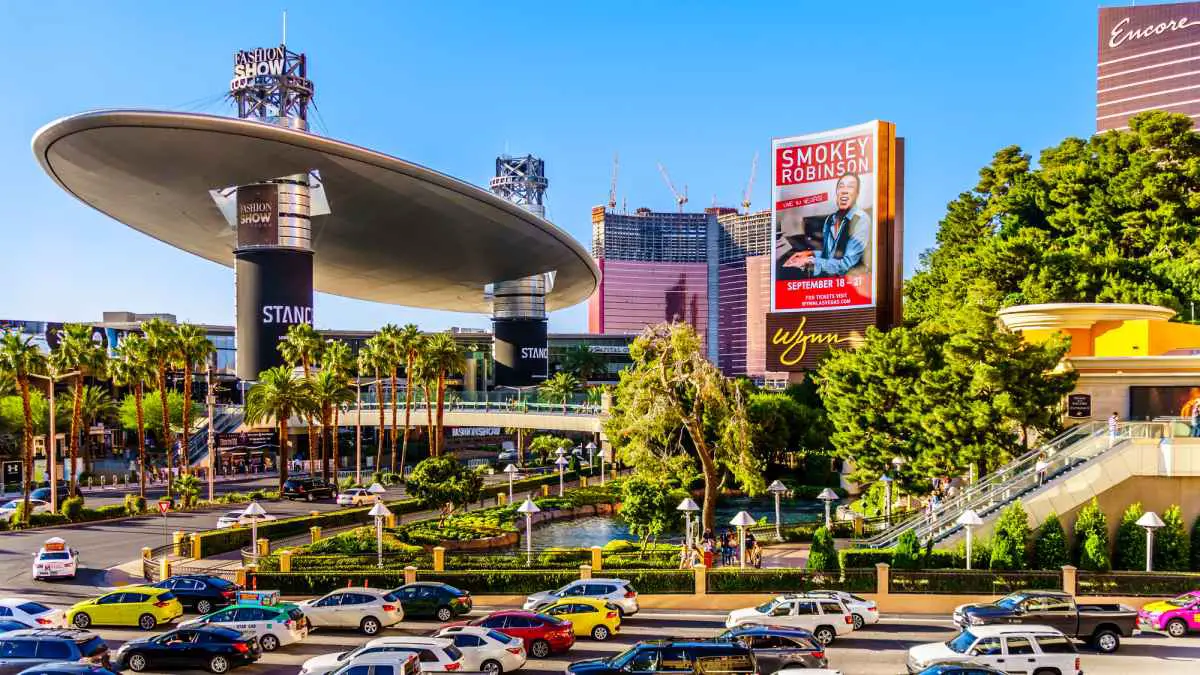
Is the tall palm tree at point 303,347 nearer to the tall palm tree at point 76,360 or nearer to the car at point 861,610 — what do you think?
the tall palm tree at point 76,360

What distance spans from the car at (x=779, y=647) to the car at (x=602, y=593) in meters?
6.02

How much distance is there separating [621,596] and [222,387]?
3575 inches

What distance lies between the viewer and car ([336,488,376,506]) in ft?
182

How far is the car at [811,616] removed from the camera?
24.8 m

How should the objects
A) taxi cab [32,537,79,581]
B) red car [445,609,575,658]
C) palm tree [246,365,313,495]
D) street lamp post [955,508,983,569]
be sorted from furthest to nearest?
1. palm tree [246,365,313,495]
2. taxi cab [32,537,79,581]
3. street lamp post [955,508,983,569]
4. red car [445,609,575,658]

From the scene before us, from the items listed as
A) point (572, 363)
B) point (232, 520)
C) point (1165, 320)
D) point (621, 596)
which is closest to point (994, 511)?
point (621, 596)

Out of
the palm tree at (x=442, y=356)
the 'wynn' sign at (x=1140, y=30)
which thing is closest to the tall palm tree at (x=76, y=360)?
the palm tree at (x=442, y=356)

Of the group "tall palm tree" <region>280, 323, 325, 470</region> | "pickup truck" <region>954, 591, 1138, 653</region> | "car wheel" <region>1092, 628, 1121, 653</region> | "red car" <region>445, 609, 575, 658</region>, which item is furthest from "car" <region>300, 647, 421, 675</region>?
"tall palm tree" <region>280, 323, 325, 470</region>

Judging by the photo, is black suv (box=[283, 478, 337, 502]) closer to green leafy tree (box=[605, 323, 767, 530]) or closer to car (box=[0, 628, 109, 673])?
green leafy tree (box=[605, 323, 767, 530])

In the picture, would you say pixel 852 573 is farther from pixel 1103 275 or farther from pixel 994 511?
pixel 1103 275

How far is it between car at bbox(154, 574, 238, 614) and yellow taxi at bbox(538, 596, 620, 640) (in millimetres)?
9887

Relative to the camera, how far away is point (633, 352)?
39.9 m

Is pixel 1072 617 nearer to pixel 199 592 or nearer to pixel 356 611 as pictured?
pixel 356 611

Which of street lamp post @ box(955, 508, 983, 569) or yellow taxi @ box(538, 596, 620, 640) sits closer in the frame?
yellow taxi @ box(538, 596, 620, 640)
